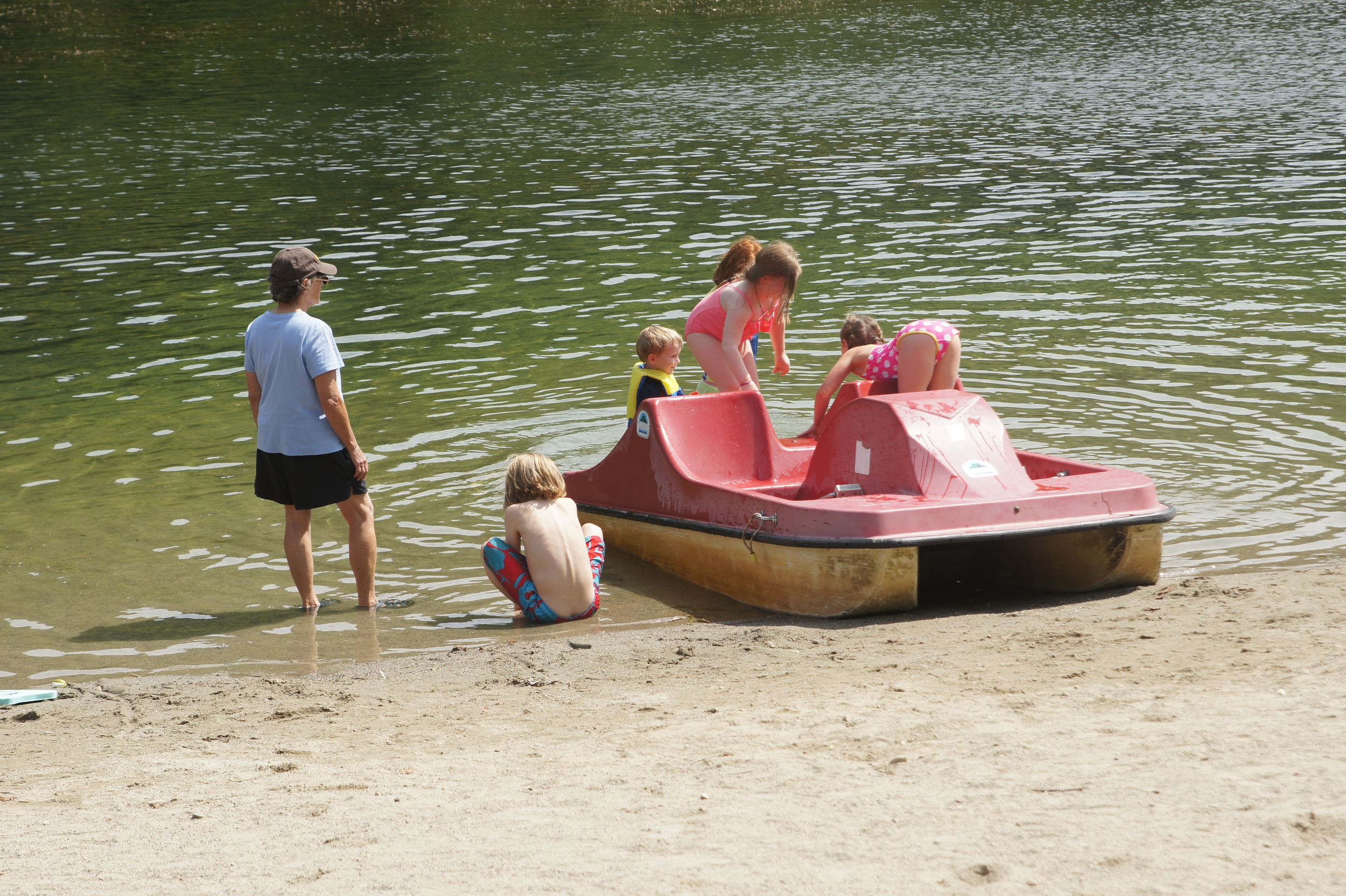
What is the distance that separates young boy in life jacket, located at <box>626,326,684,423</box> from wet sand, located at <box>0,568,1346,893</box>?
1.97 m

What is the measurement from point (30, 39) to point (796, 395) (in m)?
39.0

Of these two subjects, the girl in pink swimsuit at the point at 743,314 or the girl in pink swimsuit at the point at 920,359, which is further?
the girl in pink swimsuit at the point at 743,314

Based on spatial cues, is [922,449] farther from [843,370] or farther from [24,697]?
[24,697]

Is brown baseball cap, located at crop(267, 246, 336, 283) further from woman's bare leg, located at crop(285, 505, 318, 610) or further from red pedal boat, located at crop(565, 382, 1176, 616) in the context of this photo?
red pedal boat, located at crop(565, 382, 1176, 616)

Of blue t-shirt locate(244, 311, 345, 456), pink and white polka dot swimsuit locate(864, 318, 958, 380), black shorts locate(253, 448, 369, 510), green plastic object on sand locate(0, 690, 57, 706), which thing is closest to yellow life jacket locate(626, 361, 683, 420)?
pink and white polka dot swimsuit locate(864, 318, 958, 380)

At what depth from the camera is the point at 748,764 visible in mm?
4484

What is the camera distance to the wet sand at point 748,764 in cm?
371

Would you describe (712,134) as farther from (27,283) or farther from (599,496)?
(599,496)

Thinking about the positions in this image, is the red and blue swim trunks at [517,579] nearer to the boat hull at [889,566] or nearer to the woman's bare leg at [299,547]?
the boat hull at [889,566]

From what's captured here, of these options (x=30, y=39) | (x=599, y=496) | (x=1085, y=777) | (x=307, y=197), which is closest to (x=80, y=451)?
(x=599, y=496)

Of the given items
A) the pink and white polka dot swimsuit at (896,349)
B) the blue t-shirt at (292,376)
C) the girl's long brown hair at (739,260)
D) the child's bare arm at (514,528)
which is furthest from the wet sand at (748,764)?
the girl's long brown hair at (739,260)

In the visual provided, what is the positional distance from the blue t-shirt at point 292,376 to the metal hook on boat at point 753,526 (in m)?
1.91

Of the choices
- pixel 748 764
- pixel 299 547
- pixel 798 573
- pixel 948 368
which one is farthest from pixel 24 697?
pixel 948 368

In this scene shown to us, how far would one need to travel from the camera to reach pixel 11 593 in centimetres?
734
